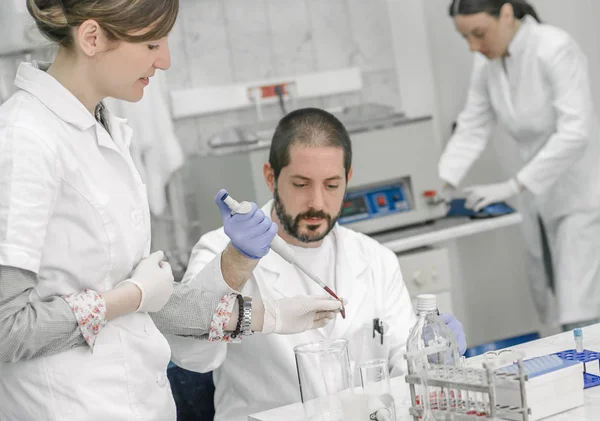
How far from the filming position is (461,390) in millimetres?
1250

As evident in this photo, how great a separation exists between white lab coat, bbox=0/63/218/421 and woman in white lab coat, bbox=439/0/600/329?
219 cm

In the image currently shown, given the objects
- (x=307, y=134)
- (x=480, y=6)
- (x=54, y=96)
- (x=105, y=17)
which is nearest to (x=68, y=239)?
(x=54, y=96)

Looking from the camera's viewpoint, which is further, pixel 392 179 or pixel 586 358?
pixel 392 179

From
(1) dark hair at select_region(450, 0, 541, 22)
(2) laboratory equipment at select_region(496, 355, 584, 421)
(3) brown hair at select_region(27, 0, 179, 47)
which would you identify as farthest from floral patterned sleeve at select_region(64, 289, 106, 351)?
(1) dark hair at select_region(450, 0, 541, 22)

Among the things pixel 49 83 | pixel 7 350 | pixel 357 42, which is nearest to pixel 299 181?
pixel 49 83

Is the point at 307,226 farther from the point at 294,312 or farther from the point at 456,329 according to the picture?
the point at 456,329

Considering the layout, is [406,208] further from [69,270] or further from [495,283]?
[69,270]

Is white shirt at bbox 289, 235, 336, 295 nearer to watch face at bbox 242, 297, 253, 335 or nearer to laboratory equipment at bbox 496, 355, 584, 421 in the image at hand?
watch face at bbox 242, 297, 253, 335

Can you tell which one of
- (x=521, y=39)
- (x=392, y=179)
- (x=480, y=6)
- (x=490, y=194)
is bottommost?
(x=490, y=194)

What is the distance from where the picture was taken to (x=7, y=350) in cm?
129

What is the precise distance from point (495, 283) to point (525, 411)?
3.09 m

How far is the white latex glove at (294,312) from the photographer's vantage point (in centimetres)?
172

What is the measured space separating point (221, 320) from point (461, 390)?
0.55 metres

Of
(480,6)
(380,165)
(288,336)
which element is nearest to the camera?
(288,336)
